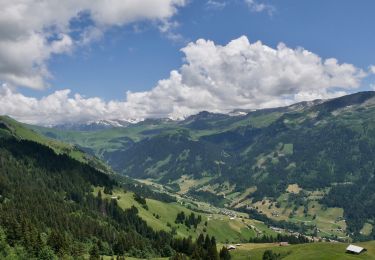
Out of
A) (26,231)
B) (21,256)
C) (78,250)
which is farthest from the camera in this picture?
(78,250)

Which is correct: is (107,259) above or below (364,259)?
below

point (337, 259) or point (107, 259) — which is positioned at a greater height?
point (337, 259)

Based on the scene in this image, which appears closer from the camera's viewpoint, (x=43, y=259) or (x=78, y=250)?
(x=43, y=259)

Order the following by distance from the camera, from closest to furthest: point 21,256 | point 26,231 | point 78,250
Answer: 1. point 21,256
2. point 26,231
3. point 78,250

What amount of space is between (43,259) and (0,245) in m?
16.7

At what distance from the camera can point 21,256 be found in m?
163

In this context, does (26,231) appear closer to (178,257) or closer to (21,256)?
(21,256)

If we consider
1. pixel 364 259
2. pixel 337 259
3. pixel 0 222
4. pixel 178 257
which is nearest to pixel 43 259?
pixel 0 222

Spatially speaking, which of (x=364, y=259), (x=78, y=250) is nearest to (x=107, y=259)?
(x=78, y=250)

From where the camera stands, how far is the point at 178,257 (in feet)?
617

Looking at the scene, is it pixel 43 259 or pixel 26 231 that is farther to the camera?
pixel 26 231

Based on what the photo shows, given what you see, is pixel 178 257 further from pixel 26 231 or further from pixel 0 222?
pixel 0 222

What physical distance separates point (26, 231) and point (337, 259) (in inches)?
5065

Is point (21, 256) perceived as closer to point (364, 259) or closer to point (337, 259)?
point (337, 259)
